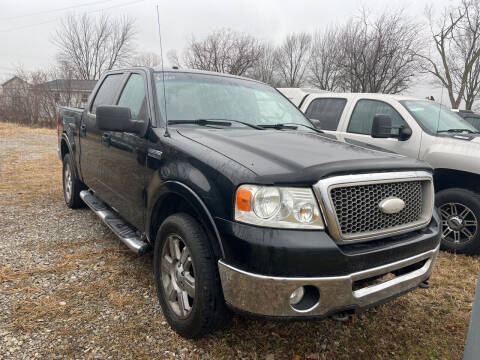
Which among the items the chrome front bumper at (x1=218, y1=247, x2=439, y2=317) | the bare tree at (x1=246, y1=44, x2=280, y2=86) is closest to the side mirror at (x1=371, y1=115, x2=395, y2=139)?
the chrome front bumper at (x1=218, y1=247, x2=439, y2=317)

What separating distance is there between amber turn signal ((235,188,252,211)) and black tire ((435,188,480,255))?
3231 millimetres

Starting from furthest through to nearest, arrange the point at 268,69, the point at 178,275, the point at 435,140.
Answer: the point at 268,69 → the point at 435,140 → the point at 178,275

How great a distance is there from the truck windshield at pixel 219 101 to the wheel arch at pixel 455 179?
1.87 metres

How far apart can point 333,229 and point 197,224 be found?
32.8 inches

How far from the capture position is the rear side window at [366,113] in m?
4.91

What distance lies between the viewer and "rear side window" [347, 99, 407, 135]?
16.1ft

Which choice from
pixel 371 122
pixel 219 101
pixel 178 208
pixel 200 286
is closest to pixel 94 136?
pixel 219 101

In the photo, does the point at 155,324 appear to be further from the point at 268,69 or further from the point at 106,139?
the point at 268,69

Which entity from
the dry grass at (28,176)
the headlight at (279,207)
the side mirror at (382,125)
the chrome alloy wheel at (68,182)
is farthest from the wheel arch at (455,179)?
the dry grass at (28,176)

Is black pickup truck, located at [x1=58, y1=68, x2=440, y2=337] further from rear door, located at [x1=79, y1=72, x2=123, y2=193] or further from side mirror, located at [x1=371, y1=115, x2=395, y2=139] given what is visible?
side mirror, located at [x1=371, y1=115, x2=395, y2=139]

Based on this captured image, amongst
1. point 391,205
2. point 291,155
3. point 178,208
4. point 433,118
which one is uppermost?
point 433,118

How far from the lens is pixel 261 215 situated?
1833 mm

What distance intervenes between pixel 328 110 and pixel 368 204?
3859 millimetres

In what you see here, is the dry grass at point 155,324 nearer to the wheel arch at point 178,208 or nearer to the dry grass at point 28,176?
the wheel arch at point 178,208
